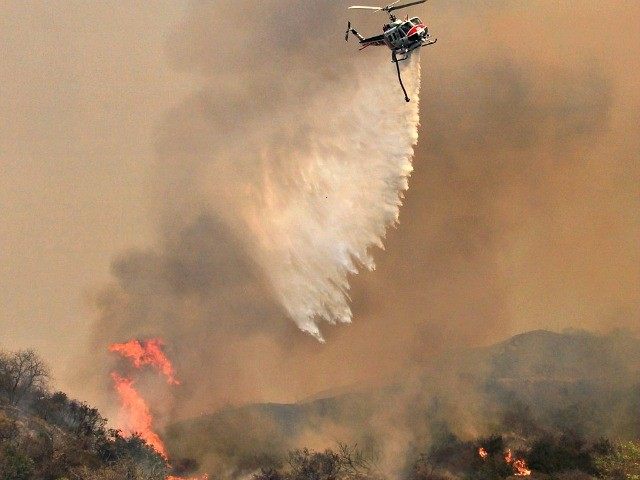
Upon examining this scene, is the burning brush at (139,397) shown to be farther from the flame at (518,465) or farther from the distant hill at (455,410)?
the flame at (518,465)

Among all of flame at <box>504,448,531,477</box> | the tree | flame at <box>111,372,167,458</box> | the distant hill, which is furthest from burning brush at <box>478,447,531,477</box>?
the tree

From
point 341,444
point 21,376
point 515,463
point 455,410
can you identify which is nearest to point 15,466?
point 21,376

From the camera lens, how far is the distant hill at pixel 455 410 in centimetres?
11844

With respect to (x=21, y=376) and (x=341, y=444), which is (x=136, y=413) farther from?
(x=341, y=444)

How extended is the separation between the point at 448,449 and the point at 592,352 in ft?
289

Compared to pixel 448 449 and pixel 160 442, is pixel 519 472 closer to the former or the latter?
pixel 448 449

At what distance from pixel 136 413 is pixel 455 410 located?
71.6 m

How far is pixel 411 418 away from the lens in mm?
129500

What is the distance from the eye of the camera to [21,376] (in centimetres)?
10581

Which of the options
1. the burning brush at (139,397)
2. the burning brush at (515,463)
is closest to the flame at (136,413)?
the burning brush at (139,397)

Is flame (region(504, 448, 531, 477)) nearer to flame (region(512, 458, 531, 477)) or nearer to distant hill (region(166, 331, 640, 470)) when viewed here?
flame (region(512, 458, 531, 477))

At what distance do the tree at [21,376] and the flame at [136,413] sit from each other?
13.5 m

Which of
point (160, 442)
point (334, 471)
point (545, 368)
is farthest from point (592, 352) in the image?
point (160, 442)

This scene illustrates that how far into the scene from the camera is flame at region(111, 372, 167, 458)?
10706 cm
